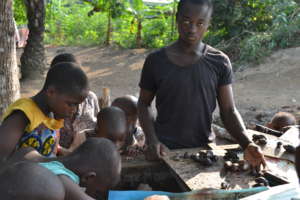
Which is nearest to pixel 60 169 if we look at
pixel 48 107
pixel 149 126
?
pixel 48 107

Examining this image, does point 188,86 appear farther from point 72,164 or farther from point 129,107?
point 72,164

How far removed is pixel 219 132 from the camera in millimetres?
3461

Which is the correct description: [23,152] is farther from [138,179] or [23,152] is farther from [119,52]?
[119,52]

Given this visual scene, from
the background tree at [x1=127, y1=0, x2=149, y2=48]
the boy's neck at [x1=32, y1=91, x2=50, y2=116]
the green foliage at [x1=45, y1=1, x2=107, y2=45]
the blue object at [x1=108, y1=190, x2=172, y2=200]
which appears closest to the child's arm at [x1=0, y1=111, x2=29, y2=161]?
the boy's neck at [x1=32, y1=91, x2=50, y2=116]

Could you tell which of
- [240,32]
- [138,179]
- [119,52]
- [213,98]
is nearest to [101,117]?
[138,179]

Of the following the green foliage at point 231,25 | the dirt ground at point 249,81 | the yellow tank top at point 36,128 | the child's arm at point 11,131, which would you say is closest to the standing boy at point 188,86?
the yellow tank top at point 36,128

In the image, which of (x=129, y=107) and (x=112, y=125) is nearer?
(x=112, y=125)

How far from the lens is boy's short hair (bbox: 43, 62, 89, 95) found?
2.02m

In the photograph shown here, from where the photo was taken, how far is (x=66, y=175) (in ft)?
5.28

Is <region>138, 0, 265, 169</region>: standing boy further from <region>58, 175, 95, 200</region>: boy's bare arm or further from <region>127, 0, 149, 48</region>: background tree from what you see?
<region>127, 0, 149, 48</region>: background tree

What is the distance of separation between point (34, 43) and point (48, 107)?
7.36 metres

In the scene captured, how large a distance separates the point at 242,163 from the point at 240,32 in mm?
8836

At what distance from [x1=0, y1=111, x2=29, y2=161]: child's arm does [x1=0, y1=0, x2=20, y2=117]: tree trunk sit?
96.0 inches

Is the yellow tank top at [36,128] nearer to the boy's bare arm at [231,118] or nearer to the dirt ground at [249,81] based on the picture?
the boy's bare arm at [231,118]
